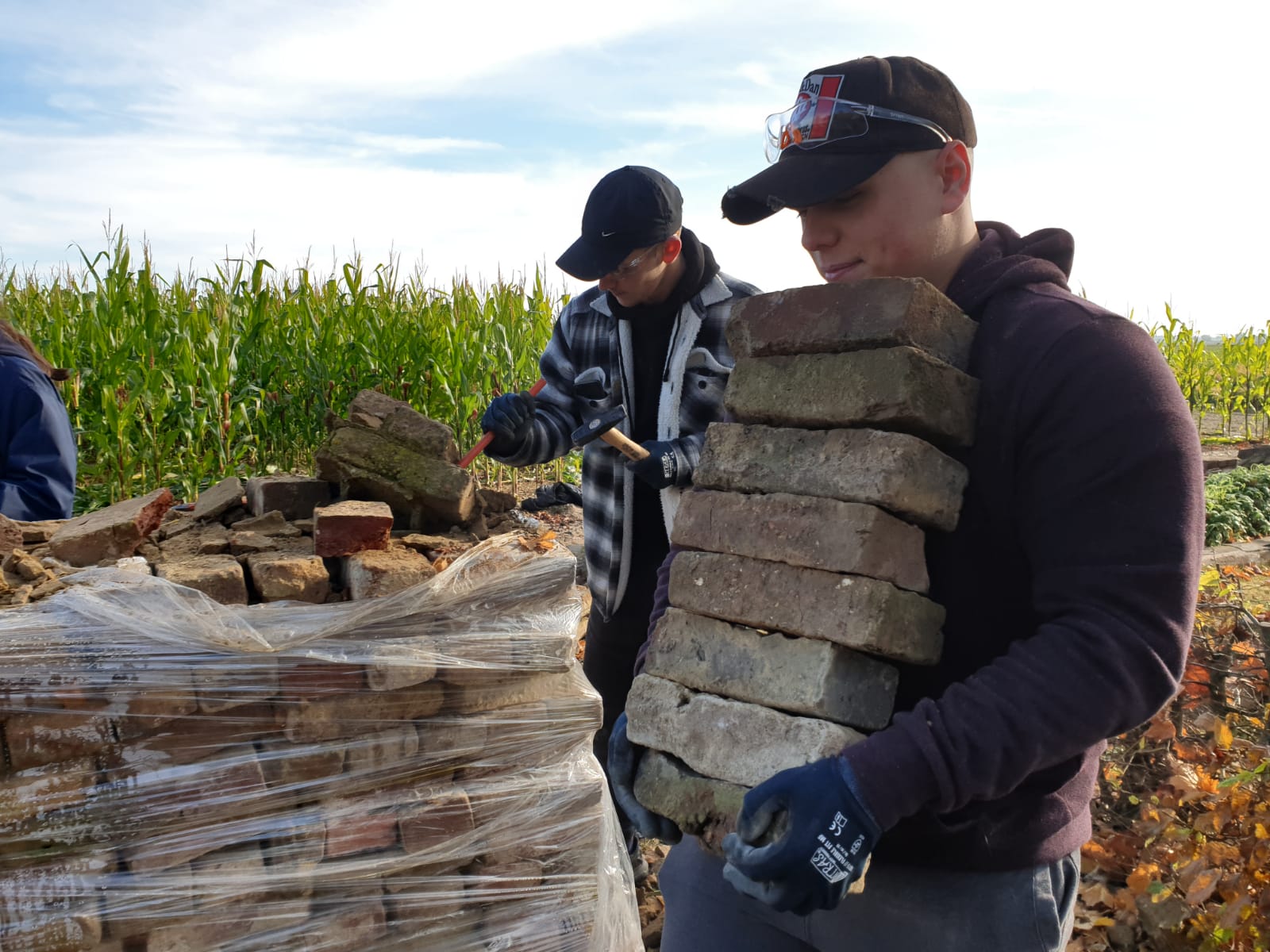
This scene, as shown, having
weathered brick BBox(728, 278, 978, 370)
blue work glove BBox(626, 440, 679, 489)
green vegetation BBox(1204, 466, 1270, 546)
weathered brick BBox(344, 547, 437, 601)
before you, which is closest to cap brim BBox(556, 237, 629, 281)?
blue work glove BBox(626, 440, 679, 489)

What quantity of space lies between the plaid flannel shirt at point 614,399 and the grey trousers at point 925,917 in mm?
1479

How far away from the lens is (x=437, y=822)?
2.28 meters

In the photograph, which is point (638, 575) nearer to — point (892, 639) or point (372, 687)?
point (372, 687)

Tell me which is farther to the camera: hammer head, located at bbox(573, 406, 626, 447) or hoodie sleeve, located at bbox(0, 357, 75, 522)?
hoodie sleeve, located at bbox(0, 357, 75, 522)

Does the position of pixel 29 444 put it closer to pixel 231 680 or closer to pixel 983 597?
pixel 231 680

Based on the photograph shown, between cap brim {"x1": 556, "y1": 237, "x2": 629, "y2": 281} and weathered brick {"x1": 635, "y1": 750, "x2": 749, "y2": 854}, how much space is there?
5.65 ft

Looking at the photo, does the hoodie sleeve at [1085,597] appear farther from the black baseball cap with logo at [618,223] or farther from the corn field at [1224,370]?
the corn field at [1224,370]

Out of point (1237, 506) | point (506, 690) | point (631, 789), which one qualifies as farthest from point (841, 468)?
point (1237, 506)

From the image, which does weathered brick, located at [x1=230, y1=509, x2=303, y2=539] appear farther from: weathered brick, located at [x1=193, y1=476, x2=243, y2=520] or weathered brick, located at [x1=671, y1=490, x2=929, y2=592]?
weathered brick, located at [x1=671, y1=490, x2=929, y2=592]

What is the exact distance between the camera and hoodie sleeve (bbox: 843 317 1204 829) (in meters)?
1.09

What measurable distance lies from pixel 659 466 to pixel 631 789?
4.37ft

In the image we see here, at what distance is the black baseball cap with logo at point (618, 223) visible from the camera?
285 cm

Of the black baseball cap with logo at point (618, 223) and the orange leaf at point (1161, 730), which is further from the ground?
the black baseball cap with logo at point (618, 223)

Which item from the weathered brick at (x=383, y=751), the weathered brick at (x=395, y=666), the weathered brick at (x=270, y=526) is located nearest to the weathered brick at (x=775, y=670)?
the weathered brick at (x=395, y=666)
